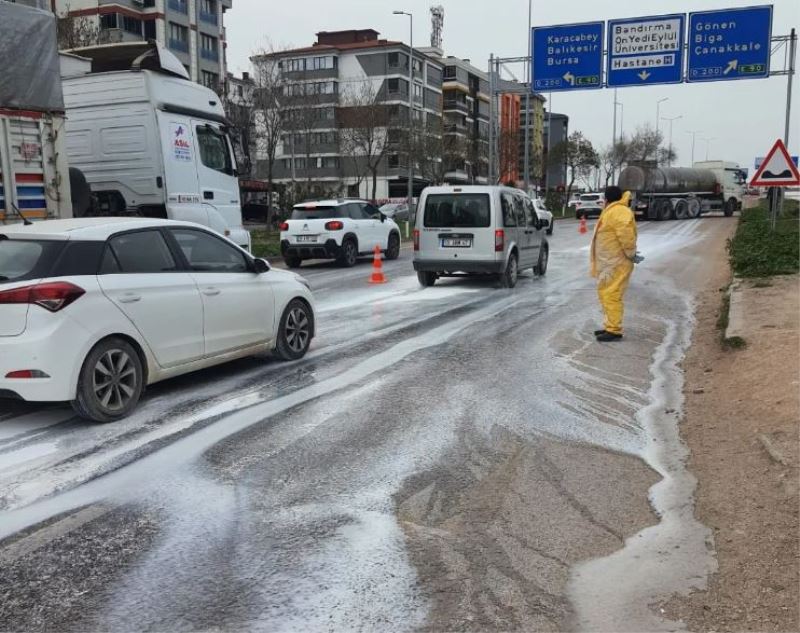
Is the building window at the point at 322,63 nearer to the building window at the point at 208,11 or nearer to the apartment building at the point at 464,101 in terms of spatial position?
the apartment building at the point at 464,101

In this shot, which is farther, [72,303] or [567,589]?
[72,303]

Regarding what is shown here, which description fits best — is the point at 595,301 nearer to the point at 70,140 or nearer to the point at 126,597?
the point at 70,140

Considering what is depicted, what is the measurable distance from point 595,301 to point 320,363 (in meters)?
6.50

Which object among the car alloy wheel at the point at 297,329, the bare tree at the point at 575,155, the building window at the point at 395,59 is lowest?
the car alloy wheel at the point at 297,329

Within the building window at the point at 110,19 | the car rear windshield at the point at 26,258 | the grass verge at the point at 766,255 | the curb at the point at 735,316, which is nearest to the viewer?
the car rear windshield at the point at 26,258

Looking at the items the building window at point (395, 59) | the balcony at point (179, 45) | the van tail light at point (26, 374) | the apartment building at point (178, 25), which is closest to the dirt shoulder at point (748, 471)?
the van tail light at point (26, 374)

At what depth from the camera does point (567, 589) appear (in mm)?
3410

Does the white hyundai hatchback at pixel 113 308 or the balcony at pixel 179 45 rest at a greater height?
the balcony at pixel 179 45

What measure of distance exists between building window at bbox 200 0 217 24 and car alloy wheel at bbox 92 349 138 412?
66.3 meters

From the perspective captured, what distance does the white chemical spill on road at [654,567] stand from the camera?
320 cm

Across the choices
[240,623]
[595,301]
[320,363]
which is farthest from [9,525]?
[595,301]

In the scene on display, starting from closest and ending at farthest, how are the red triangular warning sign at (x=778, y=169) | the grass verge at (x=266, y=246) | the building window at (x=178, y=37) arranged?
the red triangular warning sign at (x=778, y=169) → the grass verge at (x=266, y=246) → the building window at (x=178, y=37)

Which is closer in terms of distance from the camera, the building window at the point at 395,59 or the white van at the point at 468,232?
the white van at the point at 468,232

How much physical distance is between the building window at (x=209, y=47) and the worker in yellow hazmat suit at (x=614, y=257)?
63239 millimetres
